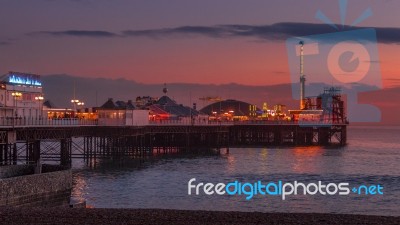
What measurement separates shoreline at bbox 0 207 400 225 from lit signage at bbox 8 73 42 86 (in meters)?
52.6

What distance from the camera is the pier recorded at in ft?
185

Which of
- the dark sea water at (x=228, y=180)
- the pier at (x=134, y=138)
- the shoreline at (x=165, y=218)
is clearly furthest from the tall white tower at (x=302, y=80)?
the shoreline at (x=165, y=218)

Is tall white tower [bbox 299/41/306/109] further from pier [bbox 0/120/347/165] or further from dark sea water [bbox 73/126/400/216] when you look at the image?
dark sea water [bbox 73/126/400/216]

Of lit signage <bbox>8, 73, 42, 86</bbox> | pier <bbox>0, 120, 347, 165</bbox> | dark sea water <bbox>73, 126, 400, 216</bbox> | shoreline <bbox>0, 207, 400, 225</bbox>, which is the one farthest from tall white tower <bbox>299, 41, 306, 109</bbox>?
shoreline <bbox>0, 207, 400, 225</bbox>

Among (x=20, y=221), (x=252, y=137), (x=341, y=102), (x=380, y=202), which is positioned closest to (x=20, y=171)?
(x=20, y=221)

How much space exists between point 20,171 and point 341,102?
433 feet

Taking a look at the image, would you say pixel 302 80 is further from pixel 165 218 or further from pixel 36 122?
pixel 165 218

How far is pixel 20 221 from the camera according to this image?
21.3m

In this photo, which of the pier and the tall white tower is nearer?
the pier

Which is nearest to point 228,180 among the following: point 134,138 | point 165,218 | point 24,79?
point 24,79

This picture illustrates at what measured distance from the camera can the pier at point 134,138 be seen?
56.5 metres

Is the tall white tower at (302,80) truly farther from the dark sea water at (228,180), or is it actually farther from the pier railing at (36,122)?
the pier railing at (36,122)

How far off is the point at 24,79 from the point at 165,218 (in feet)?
194

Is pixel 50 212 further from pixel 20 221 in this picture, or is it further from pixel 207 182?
pixel 207 182
